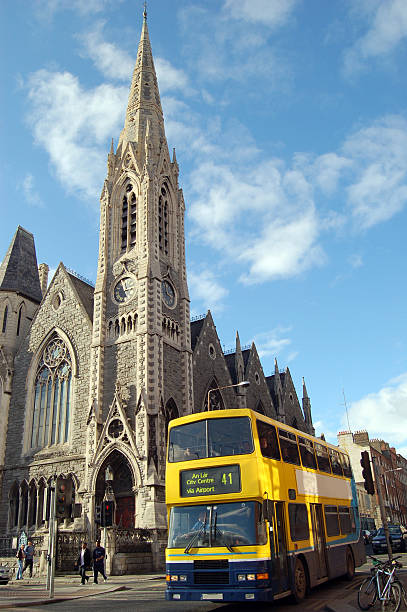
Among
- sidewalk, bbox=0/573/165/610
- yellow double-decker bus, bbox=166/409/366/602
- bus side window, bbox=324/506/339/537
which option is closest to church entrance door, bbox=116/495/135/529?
sidewalk, bbox=0/573/165/610

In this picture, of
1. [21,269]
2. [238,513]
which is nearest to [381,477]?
[21,269]

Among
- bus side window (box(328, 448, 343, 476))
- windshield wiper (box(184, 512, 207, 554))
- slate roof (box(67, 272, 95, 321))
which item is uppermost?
slate roof (box(67, 272, 95, 321))

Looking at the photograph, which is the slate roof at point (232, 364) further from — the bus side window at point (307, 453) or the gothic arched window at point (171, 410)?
the bus side window at point (307, 453)

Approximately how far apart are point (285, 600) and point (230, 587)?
2898 mm

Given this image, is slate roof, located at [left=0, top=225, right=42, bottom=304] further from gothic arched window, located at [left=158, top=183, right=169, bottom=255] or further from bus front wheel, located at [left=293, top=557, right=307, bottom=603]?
bus front wheel, located at [left=293, top=557, right=307, bottom=603]

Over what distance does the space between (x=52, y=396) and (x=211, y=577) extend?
25079 millimetres

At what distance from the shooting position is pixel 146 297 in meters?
31.4

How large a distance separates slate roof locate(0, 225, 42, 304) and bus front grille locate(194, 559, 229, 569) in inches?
1251

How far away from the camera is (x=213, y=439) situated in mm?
11977

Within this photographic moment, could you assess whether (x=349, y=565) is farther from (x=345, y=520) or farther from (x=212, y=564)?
(x=212, y=564)

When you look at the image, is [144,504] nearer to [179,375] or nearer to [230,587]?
[179,375]

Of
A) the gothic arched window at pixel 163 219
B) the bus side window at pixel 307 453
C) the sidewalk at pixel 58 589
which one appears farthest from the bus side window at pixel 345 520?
the gothic arched window at pixel 163 219

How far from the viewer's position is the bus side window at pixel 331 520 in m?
14.8

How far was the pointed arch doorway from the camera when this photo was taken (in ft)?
92.3
